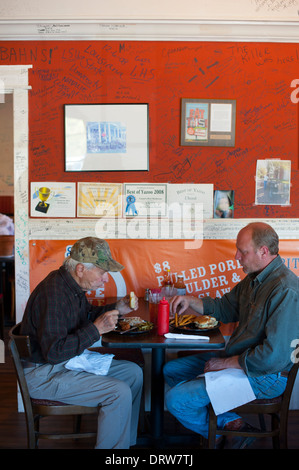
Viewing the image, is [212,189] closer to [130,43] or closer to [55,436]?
[130,43]

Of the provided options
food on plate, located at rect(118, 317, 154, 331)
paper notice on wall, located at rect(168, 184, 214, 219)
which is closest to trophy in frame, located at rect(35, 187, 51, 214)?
paper notice on wall, located at rect(168, 184, 214, 219)

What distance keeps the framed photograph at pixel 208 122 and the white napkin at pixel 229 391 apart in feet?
5.66

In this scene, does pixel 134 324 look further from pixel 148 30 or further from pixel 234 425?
pixel 148 30

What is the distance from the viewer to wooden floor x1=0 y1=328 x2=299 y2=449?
263cm

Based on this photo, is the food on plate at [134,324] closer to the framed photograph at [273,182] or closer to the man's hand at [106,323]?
the man's hand at [106,323]

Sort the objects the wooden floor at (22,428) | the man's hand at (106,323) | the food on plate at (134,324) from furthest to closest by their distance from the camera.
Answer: the wooden floor at (22,428) → the food on plate at (134,324) → the man's hand at (106,323)

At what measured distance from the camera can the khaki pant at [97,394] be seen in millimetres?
2131

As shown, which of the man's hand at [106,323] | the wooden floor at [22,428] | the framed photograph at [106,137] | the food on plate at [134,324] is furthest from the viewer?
the framed photograph at [106,137]

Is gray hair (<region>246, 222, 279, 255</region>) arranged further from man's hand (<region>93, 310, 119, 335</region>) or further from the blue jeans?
man's hand (<region>93, 310, 119, 335</region>)

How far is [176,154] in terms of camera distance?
3.23 meters

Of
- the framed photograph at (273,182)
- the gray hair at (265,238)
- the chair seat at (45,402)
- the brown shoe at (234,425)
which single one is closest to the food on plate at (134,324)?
the chair seat at (45,402)

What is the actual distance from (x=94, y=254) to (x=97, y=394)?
0.69 meters

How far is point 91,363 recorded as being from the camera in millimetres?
2281

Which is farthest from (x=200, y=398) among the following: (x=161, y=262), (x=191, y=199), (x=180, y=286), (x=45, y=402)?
(x=191, y=199)
